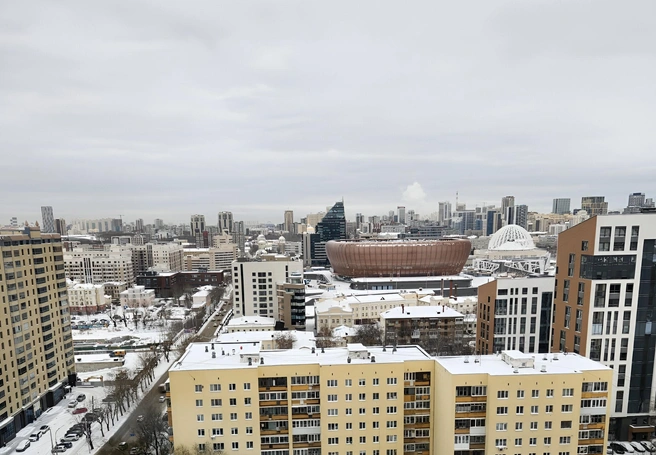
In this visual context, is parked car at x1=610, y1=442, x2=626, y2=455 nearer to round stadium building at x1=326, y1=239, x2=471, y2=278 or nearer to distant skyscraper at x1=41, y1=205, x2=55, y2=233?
round stadium building at x1=326, y1=239, x2=471, y2=278

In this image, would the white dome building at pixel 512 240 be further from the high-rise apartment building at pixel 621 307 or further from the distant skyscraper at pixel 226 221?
the distant skyscraper at pixel 226 221

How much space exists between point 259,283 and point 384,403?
39.1 metres

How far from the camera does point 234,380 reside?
749 inches

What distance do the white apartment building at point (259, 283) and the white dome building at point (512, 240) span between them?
273 feet

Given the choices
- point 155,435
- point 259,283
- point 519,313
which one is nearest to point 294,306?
→ point 259,283

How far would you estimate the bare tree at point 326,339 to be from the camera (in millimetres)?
42438

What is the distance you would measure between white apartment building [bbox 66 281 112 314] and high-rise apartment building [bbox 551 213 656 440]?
79185mm

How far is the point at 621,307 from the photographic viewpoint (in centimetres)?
2686

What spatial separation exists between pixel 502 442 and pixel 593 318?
1451 centimetres

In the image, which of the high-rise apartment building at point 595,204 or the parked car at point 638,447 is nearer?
the parked car at point 638,447

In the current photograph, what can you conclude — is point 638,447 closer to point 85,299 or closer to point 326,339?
point 326,339

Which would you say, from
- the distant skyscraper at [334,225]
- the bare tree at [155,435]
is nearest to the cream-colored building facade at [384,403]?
the bare tree at [155,435]

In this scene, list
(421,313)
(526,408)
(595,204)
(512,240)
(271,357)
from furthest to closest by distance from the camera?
(512,240) → (595,204) → (421,313) → (271,357) → (526,408)

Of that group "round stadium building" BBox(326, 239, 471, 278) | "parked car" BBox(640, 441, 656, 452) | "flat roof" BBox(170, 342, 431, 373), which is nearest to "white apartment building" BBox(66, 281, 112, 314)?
"round stadium building" BBox(326, 239, 471, 278)
